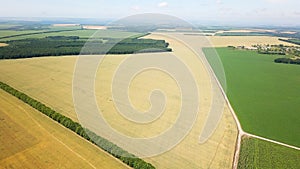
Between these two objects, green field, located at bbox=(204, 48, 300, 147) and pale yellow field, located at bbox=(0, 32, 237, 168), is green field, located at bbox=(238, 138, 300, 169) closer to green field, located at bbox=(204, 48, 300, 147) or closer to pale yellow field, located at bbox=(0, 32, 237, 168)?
pale yellow field, located at bbox=(0, 32, 237, 168)

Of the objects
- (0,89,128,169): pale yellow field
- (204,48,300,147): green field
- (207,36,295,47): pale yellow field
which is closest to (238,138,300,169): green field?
(204,48,300,147): green field

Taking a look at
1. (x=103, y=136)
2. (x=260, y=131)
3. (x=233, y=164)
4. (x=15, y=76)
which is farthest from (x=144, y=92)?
(x=15, y=76)

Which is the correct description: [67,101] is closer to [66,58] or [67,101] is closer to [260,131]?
[260,131]

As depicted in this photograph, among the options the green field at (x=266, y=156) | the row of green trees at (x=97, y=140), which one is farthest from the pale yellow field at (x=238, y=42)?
the row of green trees at (x=97, y=140)

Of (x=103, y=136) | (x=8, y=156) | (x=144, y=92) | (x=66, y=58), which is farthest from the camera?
(x=66, y=58)

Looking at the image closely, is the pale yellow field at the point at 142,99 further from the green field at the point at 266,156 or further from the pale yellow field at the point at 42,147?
the pale yellow field at the point at 42,147

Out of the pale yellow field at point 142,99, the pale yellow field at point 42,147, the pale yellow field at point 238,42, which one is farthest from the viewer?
the pale yellow field at point 238,42
